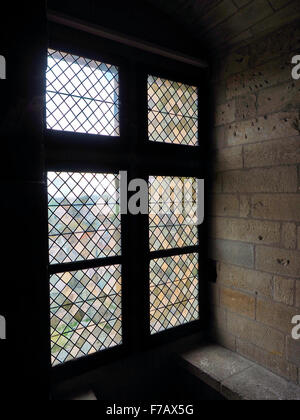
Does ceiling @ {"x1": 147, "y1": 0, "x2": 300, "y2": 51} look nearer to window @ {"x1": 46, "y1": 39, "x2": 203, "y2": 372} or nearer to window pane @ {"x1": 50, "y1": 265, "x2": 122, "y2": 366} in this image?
window @ {"x1": 46, "y1": 39, "x2": 203, "y2": 372}

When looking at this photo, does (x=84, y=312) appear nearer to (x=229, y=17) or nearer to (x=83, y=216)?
(x=83, y=216)

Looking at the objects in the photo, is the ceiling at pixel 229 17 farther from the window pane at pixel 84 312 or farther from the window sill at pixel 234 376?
the window sill at pixel 234 376

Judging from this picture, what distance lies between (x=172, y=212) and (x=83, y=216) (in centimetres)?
84

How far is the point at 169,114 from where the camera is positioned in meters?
2.53

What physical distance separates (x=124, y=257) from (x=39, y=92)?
165 centimetres

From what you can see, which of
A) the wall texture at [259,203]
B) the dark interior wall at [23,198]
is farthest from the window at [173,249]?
the dark interior wall at [23,198]

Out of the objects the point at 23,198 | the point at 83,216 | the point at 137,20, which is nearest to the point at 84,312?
the point at 83,216

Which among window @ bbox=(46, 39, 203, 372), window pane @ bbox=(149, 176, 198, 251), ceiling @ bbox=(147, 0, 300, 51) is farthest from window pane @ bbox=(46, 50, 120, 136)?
ceiling @ bbox=(147, 0, 300, 51)

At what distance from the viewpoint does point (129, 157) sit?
2297 mm

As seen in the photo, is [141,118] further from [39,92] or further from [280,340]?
[280,340]

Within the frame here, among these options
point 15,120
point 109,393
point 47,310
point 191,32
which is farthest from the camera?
point 191,32

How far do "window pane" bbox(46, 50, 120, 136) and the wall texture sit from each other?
3.38 ft

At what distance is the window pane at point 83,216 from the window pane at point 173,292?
496mm
